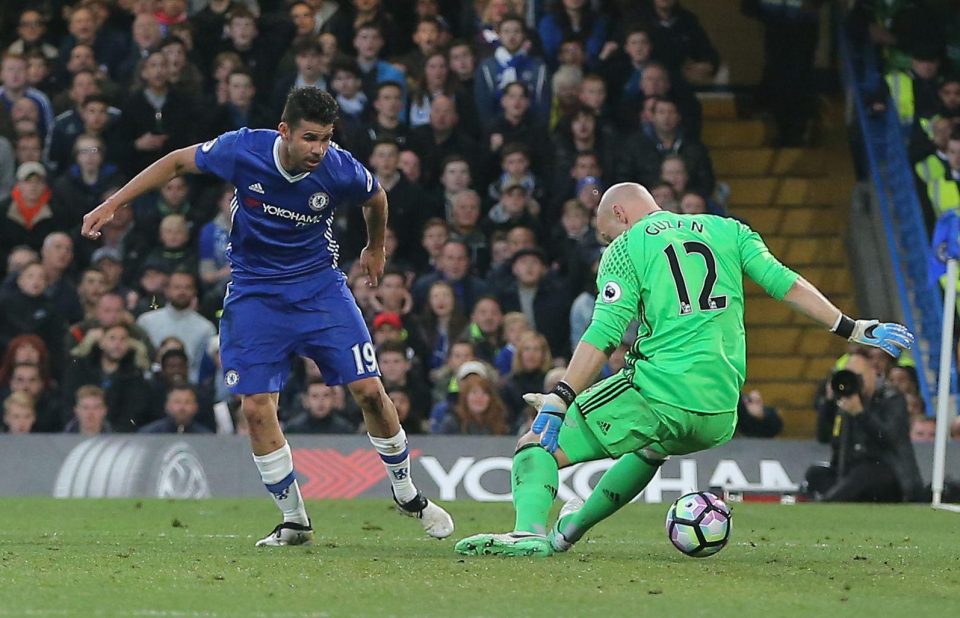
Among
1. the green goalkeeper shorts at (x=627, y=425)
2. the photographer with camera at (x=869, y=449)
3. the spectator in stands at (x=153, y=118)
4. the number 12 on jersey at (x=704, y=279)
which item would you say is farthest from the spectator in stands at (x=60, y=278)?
the number 12 on jersey at (x=704, y=279)

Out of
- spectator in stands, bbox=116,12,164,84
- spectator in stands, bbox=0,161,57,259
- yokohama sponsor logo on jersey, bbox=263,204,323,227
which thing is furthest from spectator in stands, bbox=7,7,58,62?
yokohama sponsor logo on jersey, bbox=263,204,323,227

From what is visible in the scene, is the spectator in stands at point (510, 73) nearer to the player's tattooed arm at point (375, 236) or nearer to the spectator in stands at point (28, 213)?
the spectator in stands at point (28, 213)

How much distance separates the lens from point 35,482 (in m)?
14.7

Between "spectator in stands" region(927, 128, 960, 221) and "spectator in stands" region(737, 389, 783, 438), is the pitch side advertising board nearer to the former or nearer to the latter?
"spectator in stands" region(737, 389, 783, 438)

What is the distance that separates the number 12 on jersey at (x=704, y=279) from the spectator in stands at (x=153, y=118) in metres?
10.1

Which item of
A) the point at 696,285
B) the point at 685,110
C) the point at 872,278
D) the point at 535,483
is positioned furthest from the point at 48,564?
the point at 872,278

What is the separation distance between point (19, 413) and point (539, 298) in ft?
15.0

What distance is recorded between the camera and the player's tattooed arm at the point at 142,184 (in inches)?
345

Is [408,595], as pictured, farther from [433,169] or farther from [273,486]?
[433,169]

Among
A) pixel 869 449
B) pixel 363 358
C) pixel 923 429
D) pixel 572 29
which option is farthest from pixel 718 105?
pixel 363 358

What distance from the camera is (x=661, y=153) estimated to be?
17.8m

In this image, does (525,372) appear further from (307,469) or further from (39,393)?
(39,393)

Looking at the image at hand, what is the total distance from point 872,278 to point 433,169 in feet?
16.9

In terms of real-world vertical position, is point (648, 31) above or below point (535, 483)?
above
